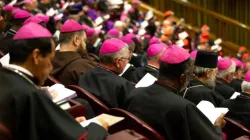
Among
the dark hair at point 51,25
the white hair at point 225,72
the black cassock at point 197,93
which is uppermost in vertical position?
the black cassock at point 197,93

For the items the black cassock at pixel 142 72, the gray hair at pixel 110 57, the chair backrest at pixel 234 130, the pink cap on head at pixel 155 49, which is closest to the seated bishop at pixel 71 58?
the gray hair at pixel 110 57

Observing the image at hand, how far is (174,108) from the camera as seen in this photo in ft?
8.06

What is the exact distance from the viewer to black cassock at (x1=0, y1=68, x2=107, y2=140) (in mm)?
1880

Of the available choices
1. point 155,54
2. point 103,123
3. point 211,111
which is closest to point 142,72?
point 155,54

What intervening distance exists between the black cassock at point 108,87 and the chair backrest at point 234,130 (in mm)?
779

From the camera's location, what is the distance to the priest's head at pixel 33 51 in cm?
198

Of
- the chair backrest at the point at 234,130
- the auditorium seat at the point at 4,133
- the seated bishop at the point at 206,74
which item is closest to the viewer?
the auditorium seat at the point at 4,133

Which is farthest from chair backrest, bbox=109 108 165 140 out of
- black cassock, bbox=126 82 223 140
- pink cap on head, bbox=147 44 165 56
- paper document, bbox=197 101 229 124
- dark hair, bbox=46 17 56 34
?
dark hair, bbox=46 17 56 34

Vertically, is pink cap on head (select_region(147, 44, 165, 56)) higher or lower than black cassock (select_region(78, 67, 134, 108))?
lower

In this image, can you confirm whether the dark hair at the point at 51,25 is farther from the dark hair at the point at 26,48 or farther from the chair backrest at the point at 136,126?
the dark hair at the point at 26,48

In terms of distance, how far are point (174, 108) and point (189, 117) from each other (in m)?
0.10

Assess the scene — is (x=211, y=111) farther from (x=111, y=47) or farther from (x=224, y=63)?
(x=224, y=63)

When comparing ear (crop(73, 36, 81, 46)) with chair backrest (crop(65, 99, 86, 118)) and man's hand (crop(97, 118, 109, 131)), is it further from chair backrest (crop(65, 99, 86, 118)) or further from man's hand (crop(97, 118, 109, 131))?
man's hand (crop(97, 118, 109, 131))

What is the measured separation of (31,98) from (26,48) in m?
0.25
